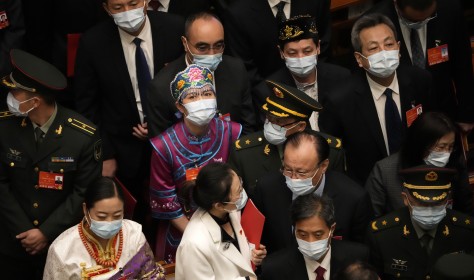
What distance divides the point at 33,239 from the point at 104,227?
2.18ft

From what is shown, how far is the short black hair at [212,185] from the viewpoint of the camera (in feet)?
17.5

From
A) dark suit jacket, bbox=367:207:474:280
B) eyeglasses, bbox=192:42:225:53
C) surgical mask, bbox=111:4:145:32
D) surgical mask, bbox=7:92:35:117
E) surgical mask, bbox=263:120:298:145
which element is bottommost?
dark suit jacket, bbox=367:207:474:280

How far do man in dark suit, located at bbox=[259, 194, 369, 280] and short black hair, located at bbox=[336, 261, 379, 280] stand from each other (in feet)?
1.05

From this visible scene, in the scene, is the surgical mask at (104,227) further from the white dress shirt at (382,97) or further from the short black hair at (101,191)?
the white dress shirt at (382,97)

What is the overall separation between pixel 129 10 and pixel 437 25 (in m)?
1.97

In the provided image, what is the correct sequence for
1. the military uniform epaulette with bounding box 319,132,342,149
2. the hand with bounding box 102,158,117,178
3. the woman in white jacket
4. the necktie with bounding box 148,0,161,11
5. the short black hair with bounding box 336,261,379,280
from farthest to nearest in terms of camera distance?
the necktie with bounding box 148,0,161,11 → the hand with bounding box 102,158,117,178 → the military uniform epaulette with bounding box 319,132,342,149 → the woman in white jacket → the short black hair with bounding box 336,261,379,280

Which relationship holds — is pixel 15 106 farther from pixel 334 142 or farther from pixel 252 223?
pixel 334 142

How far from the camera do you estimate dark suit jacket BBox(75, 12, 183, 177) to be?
647cm

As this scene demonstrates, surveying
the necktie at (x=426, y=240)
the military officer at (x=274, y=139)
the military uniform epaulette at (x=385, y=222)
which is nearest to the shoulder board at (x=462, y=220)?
the necktie at (x=426, y=240)

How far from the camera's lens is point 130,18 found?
6.32 metres

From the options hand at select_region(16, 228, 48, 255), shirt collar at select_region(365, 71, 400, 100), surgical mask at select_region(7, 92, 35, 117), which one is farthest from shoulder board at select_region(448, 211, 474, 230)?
surgical mask at select_region(7, 92, 35, 117)

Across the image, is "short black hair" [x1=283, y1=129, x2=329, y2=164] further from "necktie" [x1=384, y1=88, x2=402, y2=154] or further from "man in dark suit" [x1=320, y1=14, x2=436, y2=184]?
"necktie" [x1=384, y1=88, x2=402, y2=154]

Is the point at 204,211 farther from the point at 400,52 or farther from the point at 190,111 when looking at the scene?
the point at 400,52

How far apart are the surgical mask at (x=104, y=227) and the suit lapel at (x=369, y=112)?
→ 1657mm
